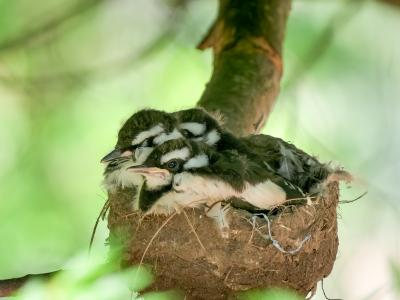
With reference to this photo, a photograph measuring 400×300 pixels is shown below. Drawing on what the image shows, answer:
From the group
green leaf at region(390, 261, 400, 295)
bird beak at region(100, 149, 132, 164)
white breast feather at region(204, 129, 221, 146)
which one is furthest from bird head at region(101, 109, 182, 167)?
green leaf at region(390, 261, 400, 295)

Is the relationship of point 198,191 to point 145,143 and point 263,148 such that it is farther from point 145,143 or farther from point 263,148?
point 263,148

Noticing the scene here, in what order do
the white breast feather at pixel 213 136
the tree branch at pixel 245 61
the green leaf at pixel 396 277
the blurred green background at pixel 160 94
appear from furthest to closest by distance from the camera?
the blurred green background at pixel 160 94
the tree branch at pixel 245 61
the white breast feather at pixel 213 136
the green leaf at pixel 396 277

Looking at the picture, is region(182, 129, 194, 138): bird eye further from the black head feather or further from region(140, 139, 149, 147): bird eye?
region(140, 139, 149, 147): bird eye

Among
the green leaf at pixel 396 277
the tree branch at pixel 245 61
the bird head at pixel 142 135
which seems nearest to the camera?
the green leaf at pixel 396 277

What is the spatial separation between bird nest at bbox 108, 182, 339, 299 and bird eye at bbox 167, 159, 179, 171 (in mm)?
134

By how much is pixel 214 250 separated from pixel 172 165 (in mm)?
282

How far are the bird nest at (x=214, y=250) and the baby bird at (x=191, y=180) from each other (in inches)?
2.4

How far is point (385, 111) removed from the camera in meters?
4.41

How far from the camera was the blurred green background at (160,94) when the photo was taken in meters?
3.83

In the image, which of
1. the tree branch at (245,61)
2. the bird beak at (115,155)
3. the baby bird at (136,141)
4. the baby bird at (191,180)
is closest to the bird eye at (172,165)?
the baby bird at (191,180)

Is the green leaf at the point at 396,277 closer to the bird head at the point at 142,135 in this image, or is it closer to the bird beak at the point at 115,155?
the bird head at the point at 142,135

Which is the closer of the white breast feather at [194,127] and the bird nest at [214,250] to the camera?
the bird nest at [214,250]

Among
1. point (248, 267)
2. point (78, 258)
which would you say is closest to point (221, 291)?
point (248, 267)

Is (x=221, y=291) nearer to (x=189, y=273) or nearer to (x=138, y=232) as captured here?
(x=189, y=273)
